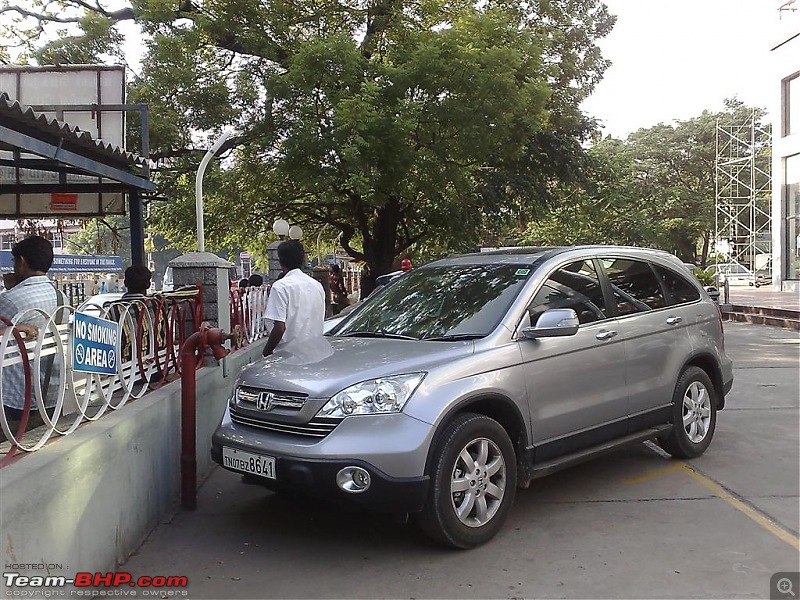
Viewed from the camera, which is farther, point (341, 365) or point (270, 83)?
point (270, 83)

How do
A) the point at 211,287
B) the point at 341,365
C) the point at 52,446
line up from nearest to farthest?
the point at 52,446
the point at 341,365
the point at 211,287

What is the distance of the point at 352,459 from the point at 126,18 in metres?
17.3

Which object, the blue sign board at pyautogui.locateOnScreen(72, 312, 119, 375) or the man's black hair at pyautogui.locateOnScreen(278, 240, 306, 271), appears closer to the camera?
the blue sign board at pyautogui.locateOnScreen(72, 312, 119, 375)

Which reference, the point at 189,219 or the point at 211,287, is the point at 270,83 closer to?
the point at 189,219

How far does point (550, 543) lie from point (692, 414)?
218 cm

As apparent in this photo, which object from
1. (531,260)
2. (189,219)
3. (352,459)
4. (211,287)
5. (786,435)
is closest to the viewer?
(352,459)

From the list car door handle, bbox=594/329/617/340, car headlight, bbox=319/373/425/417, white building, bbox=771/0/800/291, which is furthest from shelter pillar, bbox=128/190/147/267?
white building, bbox=771/0/800/291

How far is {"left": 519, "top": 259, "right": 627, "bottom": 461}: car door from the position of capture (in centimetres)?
447

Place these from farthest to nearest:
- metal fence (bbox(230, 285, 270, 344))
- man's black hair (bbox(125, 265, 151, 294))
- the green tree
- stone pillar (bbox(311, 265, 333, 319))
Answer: stone pillar (bbox(311, 265, 333, 319))
the green tree
metal fence (bbox(230, 285, 270, 344))
man's black hair (bbox(125, 265, 151, 294))

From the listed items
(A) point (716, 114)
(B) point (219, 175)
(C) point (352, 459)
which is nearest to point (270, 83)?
(B) point (219, 175)

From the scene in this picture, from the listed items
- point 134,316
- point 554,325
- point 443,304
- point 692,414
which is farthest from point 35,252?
point 692,414

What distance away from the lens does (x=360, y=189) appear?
1436cm

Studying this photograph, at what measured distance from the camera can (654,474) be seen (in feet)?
17.7

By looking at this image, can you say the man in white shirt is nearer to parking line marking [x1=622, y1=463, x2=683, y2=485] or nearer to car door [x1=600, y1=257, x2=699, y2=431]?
car door [x1=600, y1=257, x2=699, y2=431]
